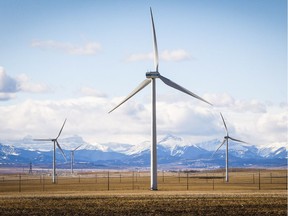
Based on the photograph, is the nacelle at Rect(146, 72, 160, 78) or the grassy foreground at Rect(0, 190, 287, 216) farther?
the nacelle at Rect(146, 72, 160, 78)

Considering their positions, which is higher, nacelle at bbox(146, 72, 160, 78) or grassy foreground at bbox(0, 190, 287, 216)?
nacelle at bbox(146, 72, 160, 78)

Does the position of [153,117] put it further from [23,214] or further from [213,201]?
[23,214]

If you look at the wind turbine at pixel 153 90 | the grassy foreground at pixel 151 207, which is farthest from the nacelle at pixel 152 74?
the grassy foreground at pixel 151 207

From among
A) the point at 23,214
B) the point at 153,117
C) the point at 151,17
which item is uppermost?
the point at 151,17

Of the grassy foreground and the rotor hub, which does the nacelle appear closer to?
the rotor hub

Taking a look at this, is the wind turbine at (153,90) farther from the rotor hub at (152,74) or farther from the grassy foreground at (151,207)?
the grassy foreground at (151,207)

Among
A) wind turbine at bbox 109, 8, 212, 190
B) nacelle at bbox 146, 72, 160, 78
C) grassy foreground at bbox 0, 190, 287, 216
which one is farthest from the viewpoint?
nacelle at bbox 146, 72, 160, 78

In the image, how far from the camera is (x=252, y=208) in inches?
1930

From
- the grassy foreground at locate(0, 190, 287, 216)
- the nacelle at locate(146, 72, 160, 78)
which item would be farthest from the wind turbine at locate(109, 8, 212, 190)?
the grassy foreground at locate(0, 190, 287, 216)

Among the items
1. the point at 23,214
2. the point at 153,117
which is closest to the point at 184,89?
the point at 153,117

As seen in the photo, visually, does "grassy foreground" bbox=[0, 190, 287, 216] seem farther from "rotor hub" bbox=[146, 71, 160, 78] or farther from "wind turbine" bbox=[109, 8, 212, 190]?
"rotor hub" bbox=[146, 71, 160, 78]

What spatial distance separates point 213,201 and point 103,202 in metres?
9.83

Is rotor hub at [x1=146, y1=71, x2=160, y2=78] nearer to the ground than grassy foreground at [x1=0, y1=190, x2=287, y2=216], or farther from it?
farther from it

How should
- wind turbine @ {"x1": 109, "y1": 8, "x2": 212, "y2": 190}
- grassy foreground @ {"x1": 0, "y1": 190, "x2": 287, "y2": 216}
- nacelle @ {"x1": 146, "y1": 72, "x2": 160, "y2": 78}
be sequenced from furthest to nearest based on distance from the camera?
1. nacelle @ {"x1": 146, "y1": 72, "x2": 160, "y2": 78}
2. wind turbine @ {"x1": 109, "y1": 8, "x2": 212, "y2": 190}
3. grassy foreground @ {"x1": 0, "y1": 190, "x2": 287, "y2": 216}
